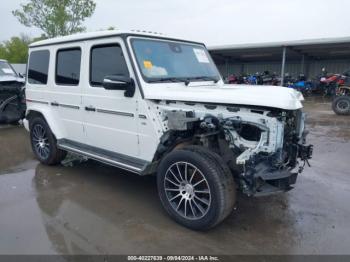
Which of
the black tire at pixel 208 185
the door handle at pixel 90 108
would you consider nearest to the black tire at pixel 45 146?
the door handle at pixel 90 108

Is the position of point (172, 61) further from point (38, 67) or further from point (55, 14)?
point (55, 14)

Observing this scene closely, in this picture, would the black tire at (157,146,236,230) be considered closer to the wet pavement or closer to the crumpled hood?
the wet pavement

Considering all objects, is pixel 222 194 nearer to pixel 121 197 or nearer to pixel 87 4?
pixel 121 197

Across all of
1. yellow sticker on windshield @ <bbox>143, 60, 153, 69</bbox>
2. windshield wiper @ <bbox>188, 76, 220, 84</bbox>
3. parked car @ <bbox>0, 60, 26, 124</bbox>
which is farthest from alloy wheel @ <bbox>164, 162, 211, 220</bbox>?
parked car @ <bbox>0, 60, 26, 124</bbox>

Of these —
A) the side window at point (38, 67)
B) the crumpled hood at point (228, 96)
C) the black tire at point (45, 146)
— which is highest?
the side window at point (38, 67)

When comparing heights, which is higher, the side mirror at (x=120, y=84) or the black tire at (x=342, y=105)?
the side mirror at (x=120, y=84)

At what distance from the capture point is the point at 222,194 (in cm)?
318

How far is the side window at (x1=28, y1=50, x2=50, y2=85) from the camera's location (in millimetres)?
5352

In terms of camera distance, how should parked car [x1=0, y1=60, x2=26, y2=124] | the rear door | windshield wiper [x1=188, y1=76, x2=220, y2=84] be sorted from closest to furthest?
windshield wiper [x1=188, y1=76, x2=220, y2=84]
the rear door
parked car [x1=0, y1=60, x2=26, y2=124]

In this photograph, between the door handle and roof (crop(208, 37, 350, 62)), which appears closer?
the door handle

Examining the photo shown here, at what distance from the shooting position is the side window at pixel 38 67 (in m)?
5.35

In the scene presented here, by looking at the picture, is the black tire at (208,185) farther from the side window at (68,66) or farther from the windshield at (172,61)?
the side window at (68,66)

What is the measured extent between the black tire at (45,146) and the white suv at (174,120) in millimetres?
106

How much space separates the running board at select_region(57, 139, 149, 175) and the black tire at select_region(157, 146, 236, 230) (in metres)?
0.49
